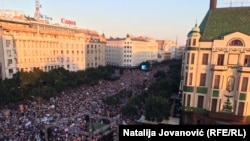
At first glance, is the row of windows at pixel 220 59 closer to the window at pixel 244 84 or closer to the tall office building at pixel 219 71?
the tall office building at pixel 219 71

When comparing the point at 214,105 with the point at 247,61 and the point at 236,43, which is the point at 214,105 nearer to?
the point at 247,61

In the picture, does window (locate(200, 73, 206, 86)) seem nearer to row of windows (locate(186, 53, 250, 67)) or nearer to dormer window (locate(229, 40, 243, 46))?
row of windows (locate(186, 53, 250, 67))

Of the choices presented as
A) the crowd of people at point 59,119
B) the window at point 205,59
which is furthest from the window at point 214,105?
the crowd of people at point 59,119

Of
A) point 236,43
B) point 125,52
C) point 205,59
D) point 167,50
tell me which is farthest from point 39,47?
point 167,50

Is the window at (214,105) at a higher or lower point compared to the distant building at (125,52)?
lower

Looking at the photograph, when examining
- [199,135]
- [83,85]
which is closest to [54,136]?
[199,135]

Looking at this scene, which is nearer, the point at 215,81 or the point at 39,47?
the point at 215,81

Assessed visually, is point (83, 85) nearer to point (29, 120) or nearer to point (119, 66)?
point (29, 120)
